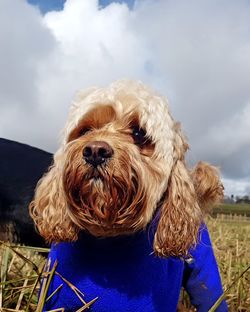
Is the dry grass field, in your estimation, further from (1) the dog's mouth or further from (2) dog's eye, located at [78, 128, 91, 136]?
(2) dog's eye, located at [78, 128, 91, 136]

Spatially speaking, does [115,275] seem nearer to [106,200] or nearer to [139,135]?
[106,200]

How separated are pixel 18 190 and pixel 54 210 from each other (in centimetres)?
227

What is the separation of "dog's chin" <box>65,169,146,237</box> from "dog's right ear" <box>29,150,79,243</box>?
143 mm

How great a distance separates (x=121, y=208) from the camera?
3393 millimetres

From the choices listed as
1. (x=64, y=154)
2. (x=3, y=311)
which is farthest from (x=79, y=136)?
(x=3, y=311)

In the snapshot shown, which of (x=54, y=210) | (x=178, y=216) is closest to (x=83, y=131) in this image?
(x=54, y=210)

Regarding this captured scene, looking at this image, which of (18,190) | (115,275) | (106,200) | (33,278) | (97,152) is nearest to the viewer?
(97,152)

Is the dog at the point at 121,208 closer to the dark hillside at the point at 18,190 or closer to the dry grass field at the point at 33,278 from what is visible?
the dry grass field at the point at 33,278

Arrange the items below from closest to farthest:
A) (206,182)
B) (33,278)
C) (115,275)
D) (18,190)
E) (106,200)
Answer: (106,200) → (115,275) → (33,278) → (206,182) → (18,190)

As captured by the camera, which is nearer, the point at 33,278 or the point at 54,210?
the point at 54,210

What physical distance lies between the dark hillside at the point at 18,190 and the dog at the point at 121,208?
1945mm

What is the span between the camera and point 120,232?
3.54m

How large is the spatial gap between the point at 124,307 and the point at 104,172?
875 mm

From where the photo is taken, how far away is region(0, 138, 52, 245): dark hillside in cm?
580
